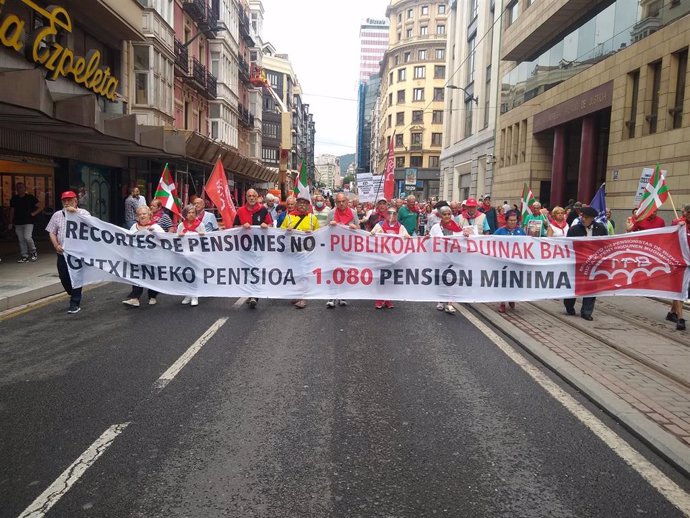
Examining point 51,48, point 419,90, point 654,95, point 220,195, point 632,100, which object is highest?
point 419,90

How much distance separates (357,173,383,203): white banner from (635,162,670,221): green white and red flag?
11199mm

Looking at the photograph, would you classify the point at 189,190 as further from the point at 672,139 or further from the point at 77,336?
the point at 77,336

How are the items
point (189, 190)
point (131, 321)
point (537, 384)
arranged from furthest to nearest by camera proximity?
point (189, 190)
point (131, 321)
point (537, 384)

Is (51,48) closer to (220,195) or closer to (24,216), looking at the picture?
(24,216)

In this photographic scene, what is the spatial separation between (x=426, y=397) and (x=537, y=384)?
124 centimetres

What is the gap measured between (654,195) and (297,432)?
7743 mm

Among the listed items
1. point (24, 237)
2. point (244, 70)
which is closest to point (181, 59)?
point (24, 237)

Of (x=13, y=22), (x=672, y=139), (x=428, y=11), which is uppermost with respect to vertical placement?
(x=428, y=11)

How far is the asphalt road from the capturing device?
338 centimetres

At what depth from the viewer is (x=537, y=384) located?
5.64m

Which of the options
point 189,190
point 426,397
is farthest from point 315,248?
point 189,190

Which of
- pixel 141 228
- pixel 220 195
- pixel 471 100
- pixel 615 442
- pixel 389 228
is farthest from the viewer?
pixel 471 100

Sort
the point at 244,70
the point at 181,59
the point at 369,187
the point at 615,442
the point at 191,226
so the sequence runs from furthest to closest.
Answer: the point at 244,70, the point at 181,59, the point at 369,187, the point at 191,226, the point at 615,442

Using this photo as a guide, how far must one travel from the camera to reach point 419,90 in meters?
87.0
